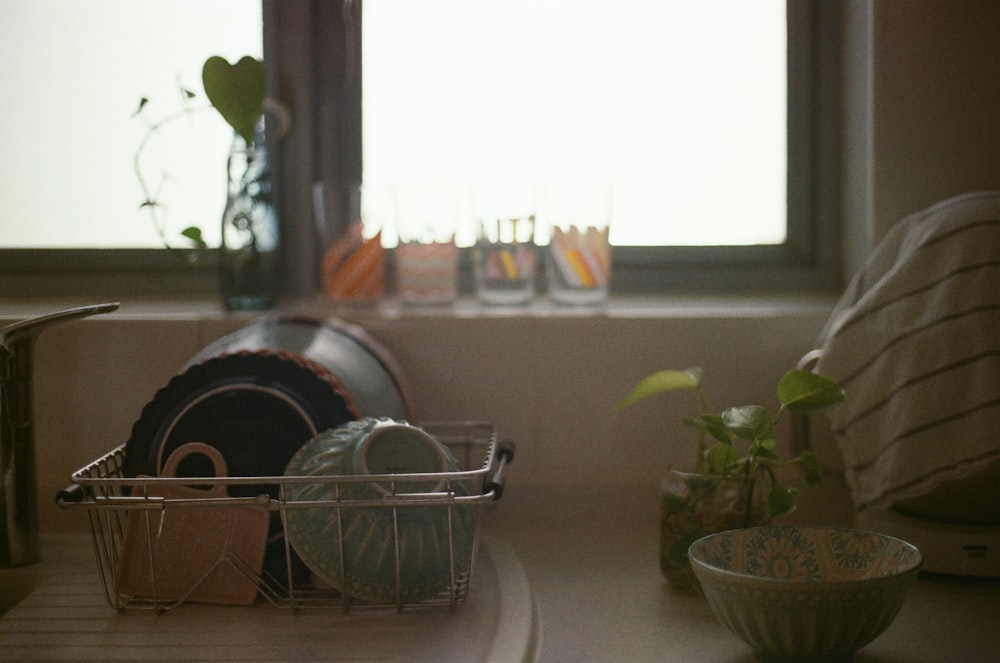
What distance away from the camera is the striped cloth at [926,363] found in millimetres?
894

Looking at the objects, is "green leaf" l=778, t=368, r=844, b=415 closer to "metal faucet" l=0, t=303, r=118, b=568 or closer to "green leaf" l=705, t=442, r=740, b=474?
"green leaf" l=705, t=442, r=740, b=474

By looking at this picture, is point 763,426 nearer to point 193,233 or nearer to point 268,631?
point 268,631

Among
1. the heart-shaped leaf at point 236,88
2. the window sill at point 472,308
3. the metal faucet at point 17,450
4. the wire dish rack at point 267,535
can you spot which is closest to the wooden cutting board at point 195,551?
the wire dish rack at point 267,535

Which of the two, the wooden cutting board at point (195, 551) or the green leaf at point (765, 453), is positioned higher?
the green leaf at point (765, 453)

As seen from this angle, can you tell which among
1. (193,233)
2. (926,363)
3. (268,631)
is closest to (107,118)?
(193,233)

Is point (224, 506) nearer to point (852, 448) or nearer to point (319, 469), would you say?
point (319, 469)

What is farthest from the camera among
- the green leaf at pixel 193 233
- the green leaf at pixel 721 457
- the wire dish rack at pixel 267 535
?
the green leaf at pixel 193 233

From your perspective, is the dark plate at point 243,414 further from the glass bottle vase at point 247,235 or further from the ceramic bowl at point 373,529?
the glass bottle vase at point 247,235

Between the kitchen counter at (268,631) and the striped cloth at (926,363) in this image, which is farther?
the striped cloth at (926,363)

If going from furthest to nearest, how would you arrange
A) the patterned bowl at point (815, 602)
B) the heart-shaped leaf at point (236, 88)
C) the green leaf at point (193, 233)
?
the green leaf at point (193, 233) → the heart-shaped leaf at point (236, 88) → the patterned bowl at point (815, 602)

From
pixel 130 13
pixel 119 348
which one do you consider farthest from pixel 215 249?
pixel 130 13

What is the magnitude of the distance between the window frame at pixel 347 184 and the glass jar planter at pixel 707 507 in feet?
1.61

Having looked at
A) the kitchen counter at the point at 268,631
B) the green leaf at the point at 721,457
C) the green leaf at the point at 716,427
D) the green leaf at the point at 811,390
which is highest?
the green leaf at the point at 811,390

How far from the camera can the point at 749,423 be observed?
0.86m
